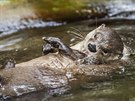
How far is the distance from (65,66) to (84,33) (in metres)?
2.49

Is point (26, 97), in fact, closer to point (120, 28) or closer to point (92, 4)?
point (120, 28)

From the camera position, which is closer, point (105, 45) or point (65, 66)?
point (65, 66)

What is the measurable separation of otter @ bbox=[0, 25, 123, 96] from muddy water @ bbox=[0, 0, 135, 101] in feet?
0.33

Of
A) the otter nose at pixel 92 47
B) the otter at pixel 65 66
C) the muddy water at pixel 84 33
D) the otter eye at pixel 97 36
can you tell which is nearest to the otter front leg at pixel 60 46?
the otter at pixel 65 66

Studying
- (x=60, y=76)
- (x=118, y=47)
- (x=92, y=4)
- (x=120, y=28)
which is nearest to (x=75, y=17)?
(x=92, y=4)

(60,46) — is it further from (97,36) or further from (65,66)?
(97,36)

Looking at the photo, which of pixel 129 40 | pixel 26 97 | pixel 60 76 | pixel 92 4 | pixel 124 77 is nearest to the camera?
pixel 26 97

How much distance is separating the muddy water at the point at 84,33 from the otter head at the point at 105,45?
0.21 m

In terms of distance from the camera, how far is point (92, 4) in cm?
968

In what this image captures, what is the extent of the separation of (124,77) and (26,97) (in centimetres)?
125

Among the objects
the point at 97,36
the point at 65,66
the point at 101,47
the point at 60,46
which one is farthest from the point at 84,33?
the point at 65,66

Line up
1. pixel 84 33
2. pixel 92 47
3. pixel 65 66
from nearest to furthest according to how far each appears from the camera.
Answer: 1. pixel 65 66
2. pixel 92 47
3. pixel 84 33

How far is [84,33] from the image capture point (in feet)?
25.0

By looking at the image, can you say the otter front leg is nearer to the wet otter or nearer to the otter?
the otter
